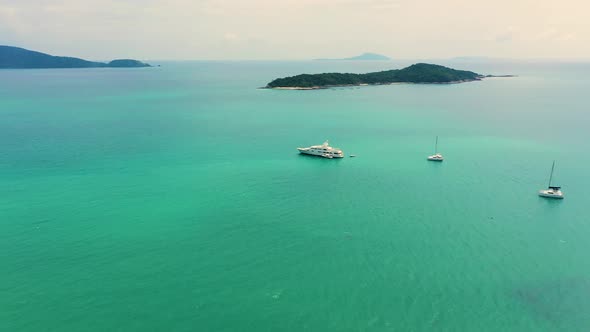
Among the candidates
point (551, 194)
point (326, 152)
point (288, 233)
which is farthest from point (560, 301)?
point (326, 152)

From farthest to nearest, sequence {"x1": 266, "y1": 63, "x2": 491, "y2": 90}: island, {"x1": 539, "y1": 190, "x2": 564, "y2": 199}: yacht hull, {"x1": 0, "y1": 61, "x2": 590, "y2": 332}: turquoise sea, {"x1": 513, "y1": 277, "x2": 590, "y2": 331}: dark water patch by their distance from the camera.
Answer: {"x1": 266, "y1": 63, "x2": 491, "y2": 90}: island → {"x1": 539, "y1": 190, "x2": 564, "y2": 199}: yacht hull → {"x1": 0, "y1": 61, "x2": 590, "y2": 332}: turquoise sea → {"x1": 513, "y1": 277, "x2": 590, "y2": 331}: dark water patch

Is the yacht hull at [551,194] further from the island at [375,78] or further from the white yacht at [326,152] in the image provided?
the island at [375,78]

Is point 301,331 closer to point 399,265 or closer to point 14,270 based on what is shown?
point 399,265

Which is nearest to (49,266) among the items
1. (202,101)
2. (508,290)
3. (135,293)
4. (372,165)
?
(135,293)

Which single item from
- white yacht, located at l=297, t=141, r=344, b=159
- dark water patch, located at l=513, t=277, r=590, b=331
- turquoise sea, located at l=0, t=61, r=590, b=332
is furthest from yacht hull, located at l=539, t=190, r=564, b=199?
white yacht, located at l=297, t=141, r=344, b=159

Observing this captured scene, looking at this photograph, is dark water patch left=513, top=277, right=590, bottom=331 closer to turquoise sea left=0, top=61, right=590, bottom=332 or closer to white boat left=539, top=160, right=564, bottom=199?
turquoise sea left=0, top=61, right=590, bottom=332

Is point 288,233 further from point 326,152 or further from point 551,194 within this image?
point 551,194

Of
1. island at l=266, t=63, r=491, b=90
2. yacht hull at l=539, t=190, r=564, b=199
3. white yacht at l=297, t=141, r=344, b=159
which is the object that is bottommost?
yacht hull at l=539, t=190, r=564, b=199

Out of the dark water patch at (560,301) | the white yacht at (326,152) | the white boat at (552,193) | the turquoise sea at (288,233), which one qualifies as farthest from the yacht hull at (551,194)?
the white yacht at (326,152)
